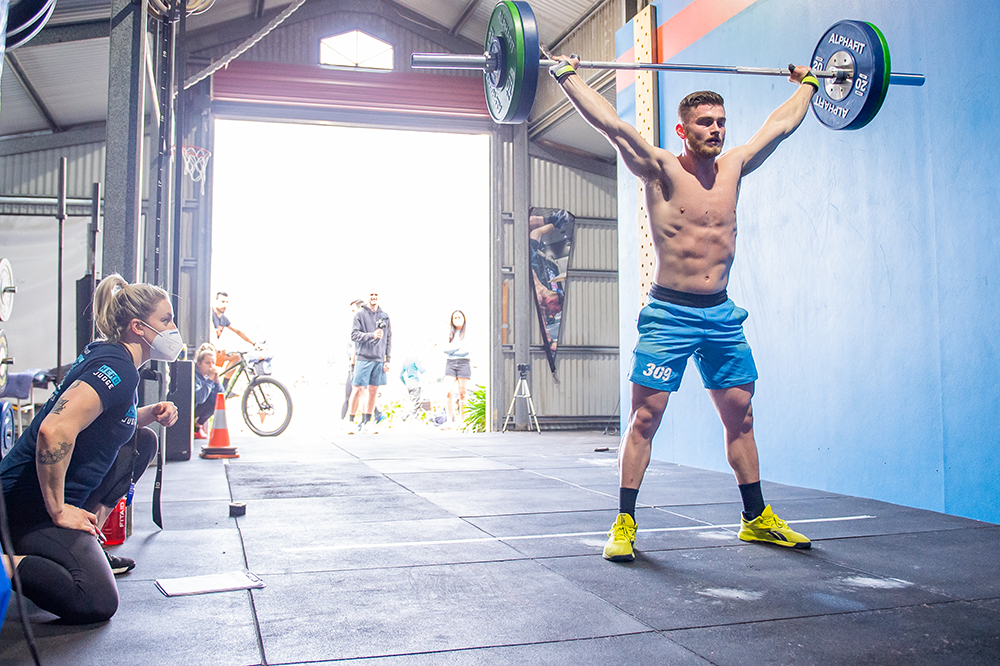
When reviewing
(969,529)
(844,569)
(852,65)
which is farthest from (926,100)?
(844,569)

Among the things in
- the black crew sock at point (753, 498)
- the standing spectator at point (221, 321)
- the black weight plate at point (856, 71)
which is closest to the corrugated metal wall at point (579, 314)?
the standing spectator at point (221, 321)

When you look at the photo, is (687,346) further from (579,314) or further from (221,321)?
(579,314)

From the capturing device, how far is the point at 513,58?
9.18 ft

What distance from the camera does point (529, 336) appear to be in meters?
9.46

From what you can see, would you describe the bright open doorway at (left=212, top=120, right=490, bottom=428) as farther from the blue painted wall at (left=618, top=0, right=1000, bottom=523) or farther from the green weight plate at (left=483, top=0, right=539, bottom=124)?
the green weight plate at (left=483, top=0, right=539, bottom=124)

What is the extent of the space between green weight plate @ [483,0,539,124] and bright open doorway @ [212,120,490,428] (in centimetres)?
1109

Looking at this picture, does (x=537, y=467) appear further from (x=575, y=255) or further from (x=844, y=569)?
(x=575, y=255)

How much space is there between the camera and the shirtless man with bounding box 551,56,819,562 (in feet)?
8.62

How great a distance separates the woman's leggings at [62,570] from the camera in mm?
1808

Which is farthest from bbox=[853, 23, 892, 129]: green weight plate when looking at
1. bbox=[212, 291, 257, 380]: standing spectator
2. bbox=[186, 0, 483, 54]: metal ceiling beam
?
bbox=[186, 0, 483, 54]: metal ceiling beam

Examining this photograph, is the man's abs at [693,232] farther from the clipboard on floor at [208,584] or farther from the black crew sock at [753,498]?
the clipboard on floor at [208,584]

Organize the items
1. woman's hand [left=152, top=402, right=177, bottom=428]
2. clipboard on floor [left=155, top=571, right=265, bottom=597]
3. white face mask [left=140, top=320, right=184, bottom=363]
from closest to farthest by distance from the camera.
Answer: clipboard on floor [left=155, top=571, right=265, bottom=597], white face mask [left=140, top=320, right=184, bottom=363], woman's hand [left=152, top=402, right=177, bottom=428]

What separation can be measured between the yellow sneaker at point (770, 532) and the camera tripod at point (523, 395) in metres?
6.47

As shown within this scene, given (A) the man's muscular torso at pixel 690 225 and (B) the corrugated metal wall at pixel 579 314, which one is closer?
(A) the man's muscular torso at pixel 690 225
